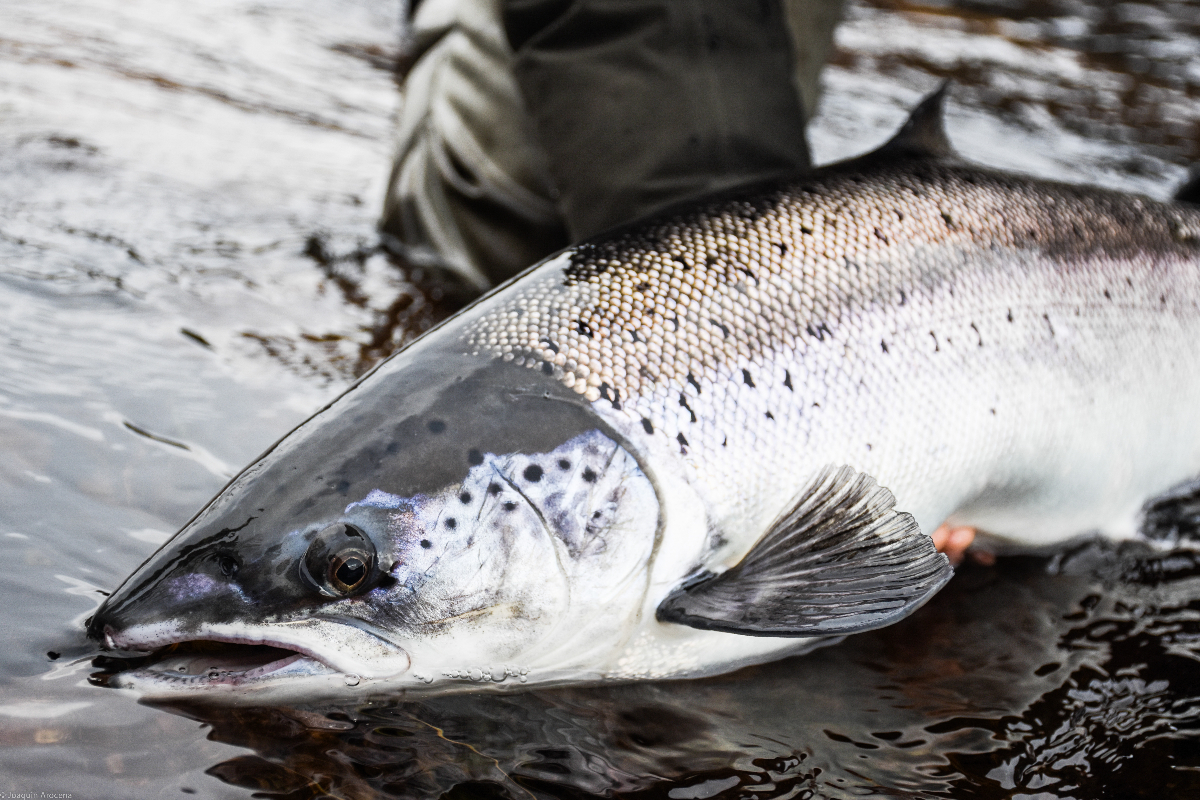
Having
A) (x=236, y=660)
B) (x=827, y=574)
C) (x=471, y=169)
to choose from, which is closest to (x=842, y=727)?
(x=827, y=574)

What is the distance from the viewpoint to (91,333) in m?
2.68

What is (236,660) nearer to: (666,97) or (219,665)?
(219,665)

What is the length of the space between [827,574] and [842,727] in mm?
296

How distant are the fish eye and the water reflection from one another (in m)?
0.22

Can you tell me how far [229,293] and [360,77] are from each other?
9.98 ft

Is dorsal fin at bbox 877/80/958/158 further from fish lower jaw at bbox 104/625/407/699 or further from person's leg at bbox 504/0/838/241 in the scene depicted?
fish lower jaw at bbox 104/625/407/699

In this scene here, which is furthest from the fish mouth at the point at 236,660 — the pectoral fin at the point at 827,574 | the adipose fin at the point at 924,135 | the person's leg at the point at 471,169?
the person's leg at the point at 471,169

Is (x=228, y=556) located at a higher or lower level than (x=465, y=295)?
higher

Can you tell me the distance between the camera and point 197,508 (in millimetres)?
2107

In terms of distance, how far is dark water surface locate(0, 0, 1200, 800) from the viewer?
165 cm

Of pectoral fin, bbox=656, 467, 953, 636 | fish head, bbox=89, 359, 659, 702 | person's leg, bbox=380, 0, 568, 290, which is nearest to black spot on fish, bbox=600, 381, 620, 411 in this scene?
fish head, bbox=89, 359, 659, 702

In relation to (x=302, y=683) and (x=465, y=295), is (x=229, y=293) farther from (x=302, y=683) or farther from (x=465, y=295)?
(x=302, y=683)

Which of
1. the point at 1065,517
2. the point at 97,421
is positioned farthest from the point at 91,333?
the point at 1065,517

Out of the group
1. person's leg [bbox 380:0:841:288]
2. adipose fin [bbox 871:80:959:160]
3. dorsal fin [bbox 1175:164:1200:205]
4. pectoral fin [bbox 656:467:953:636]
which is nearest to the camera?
pectoral fin [bbox 656:467:953:636]
